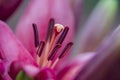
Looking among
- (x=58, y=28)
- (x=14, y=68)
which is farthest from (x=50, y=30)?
(x=14, y=68)

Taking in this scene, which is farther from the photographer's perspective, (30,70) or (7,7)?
(7,7)

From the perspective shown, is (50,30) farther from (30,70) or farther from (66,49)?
(30,70)

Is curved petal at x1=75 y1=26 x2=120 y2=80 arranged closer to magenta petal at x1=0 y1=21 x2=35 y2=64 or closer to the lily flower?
the lily flower

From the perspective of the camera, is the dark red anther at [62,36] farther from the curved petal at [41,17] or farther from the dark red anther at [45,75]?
the dark red anther at [45,75]

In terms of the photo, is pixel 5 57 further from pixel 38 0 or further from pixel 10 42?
pixel 38 0

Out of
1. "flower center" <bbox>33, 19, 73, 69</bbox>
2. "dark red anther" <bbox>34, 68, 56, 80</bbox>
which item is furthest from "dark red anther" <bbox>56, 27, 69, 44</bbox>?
"dark red anther" <bbox>34, 68, 56, 80</bbox>

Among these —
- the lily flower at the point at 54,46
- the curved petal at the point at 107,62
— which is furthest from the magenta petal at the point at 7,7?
the curved petal at the point at 107,62
